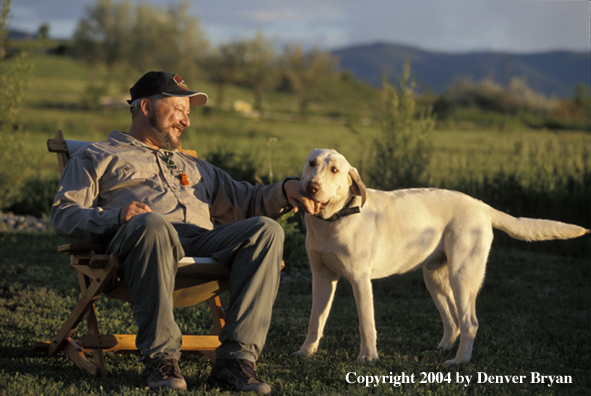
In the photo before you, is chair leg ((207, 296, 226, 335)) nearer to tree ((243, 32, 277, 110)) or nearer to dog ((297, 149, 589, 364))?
dog ((297, 149, 589, 364))

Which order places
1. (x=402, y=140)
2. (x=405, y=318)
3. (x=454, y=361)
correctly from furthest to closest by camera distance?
1. (x=402, y=140)
2. (x=405, y=318)
3. (x=454, y=361)

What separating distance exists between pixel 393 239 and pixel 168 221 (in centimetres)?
146

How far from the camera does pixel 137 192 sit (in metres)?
3.51

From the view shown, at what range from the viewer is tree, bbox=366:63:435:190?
24.6 feet

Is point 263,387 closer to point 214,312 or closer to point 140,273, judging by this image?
point 140,273

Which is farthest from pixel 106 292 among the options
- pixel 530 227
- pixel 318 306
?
pixel 530 227

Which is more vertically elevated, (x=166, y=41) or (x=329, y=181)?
(x=166, y=41)

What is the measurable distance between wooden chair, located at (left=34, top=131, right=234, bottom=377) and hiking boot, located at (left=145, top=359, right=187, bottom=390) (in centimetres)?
45

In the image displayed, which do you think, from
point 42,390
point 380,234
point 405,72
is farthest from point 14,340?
point 405,72

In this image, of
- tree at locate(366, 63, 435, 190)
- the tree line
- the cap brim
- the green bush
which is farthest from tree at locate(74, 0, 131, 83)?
the cap brim

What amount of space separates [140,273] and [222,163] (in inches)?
178

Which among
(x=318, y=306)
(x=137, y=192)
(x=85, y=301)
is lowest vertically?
(x=318, y=306)

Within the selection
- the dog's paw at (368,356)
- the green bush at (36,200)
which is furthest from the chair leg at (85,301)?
the green bush at (36,200)

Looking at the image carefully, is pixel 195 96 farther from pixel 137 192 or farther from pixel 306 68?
pixel 306 68
